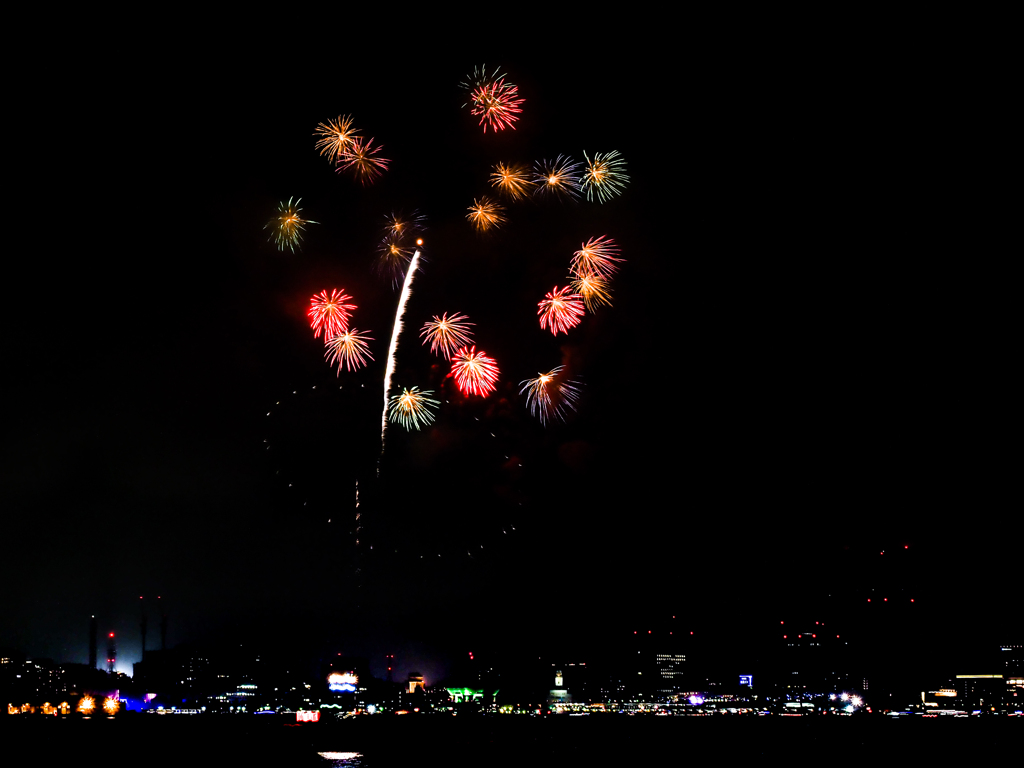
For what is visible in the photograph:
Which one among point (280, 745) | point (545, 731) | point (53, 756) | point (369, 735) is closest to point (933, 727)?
point (545, 731)

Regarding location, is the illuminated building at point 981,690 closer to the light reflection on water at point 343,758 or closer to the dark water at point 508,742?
the dark water at point 508,742

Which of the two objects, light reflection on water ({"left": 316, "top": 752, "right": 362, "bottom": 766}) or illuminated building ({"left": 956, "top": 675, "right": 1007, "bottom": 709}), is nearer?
light reflection on water ({"left": 316, "top": 752, "right": 362, "bottom": 766})

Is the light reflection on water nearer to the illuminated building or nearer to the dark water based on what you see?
the dark water

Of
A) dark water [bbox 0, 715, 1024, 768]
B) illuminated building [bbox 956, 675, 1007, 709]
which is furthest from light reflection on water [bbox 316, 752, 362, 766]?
illuminated building [bbox 956, 675, 1007, 709]

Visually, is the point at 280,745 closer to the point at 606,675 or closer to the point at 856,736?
the point at 856,736

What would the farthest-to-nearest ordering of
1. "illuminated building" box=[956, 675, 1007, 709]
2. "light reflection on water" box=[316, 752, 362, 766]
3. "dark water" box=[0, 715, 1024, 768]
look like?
"illuminated building" box=[956, 675, 1007, 709]
"dark water" box=[0, 715, 1024, 768]
"light reflection on water" box=[316, 752, 362, 766]

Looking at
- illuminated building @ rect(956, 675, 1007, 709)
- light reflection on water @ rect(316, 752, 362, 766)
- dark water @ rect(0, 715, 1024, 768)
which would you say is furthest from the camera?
illuminated building @ rect(956, 675, 1007, 709)

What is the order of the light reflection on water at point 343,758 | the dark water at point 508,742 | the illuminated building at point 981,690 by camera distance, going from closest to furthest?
1. the light reflection on water at point 343,758
2. the dark water at point 508,742
3. the illuminated building at point 981,690

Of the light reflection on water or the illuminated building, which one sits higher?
the light reflection on water

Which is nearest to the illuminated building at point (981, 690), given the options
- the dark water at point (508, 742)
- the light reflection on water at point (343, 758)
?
the dark water at point (508, 742)
